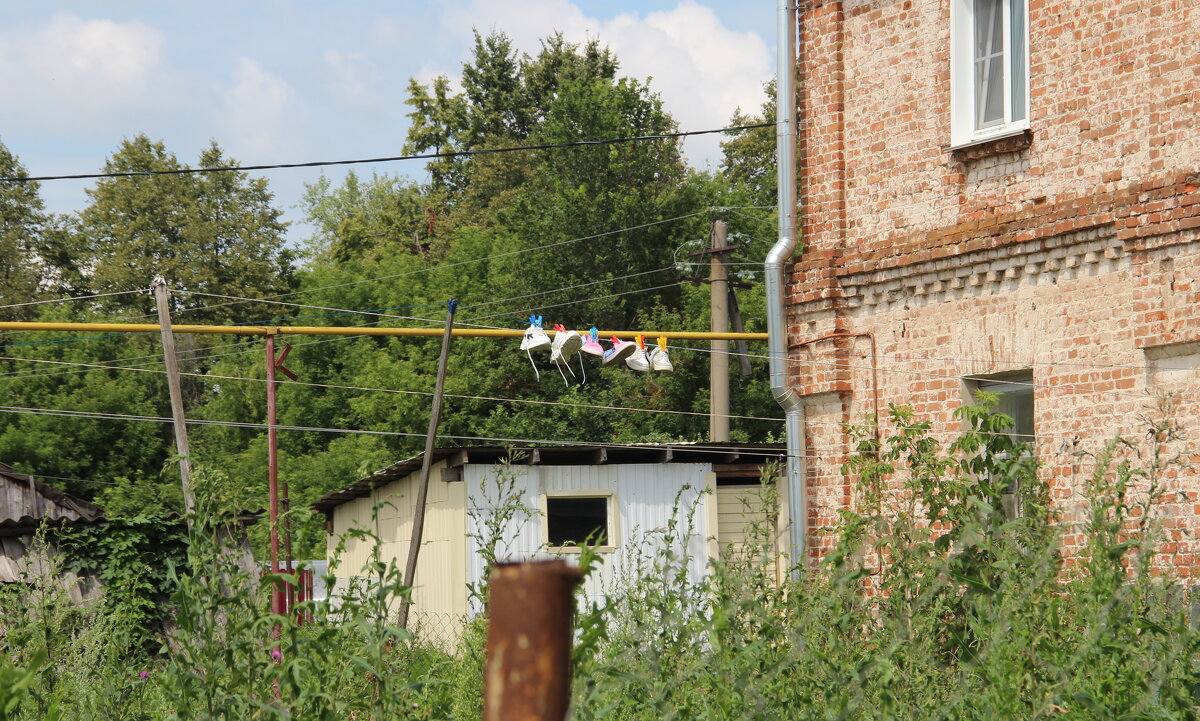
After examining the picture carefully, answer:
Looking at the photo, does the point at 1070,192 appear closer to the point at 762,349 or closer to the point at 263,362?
the point at 762,349

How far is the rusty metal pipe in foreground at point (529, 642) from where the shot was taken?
167cm

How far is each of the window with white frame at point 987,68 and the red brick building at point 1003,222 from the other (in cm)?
2

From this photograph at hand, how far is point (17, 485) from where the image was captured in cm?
1881

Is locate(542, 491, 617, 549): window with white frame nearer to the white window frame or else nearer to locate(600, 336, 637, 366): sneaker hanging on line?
the white window frame

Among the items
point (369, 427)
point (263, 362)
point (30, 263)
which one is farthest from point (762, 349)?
point (30, 263)

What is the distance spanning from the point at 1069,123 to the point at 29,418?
1440 inches

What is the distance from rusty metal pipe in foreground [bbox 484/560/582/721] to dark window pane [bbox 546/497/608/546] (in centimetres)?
1757

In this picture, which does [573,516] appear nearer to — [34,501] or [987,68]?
[34,501]

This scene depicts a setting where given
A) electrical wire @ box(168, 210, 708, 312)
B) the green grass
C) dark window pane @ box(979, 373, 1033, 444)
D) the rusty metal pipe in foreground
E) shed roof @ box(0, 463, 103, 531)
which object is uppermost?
electrical wire @ box(168, 210, 708, 312)

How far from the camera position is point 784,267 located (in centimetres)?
1113

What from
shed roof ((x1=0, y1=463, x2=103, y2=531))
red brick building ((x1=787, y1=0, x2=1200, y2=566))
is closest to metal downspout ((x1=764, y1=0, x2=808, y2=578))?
red brick building ((x1=787, y1=0, x2=1200, y2=566))

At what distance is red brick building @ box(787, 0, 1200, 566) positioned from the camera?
28.8ft

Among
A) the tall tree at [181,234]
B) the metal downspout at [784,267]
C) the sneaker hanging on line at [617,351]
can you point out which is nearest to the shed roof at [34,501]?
the sneaker hanging on line at [617,351]

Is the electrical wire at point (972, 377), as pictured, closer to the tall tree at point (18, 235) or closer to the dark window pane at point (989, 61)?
the dark window pane at point (989, 61)
